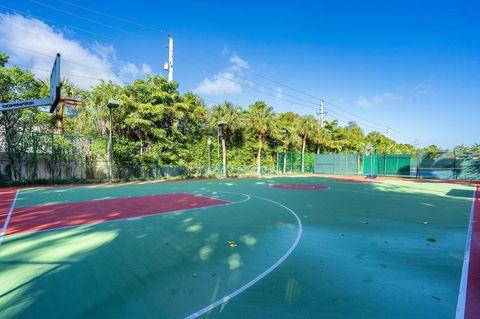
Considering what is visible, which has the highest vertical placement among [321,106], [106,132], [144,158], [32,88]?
[321,106]

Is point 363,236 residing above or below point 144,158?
below

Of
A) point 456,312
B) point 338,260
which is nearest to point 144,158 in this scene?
point 338,260

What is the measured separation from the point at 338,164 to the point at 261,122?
11.6 meters

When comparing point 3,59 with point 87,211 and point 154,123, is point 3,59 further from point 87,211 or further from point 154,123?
point 87,211

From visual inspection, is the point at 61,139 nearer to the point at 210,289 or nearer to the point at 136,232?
the point at 136,232

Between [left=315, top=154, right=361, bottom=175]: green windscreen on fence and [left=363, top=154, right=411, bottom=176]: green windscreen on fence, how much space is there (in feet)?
6.24

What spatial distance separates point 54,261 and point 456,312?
5.34m

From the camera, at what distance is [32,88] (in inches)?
692

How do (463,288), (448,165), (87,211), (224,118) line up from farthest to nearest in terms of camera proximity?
(224,118)
(448,165)
(87,211)
(463,288)

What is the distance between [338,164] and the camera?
30406mm

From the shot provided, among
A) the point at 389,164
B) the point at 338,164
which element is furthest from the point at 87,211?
the point at 338,164

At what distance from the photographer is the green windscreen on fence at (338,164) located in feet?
97.9

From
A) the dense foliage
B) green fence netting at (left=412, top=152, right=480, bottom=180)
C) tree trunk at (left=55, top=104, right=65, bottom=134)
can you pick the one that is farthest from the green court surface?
green fence netting at (left=412, top=152, right=480, bottom=180)

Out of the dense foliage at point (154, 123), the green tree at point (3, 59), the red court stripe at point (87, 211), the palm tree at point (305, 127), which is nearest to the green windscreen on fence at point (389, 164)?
the palm tree at point (305, 127)
